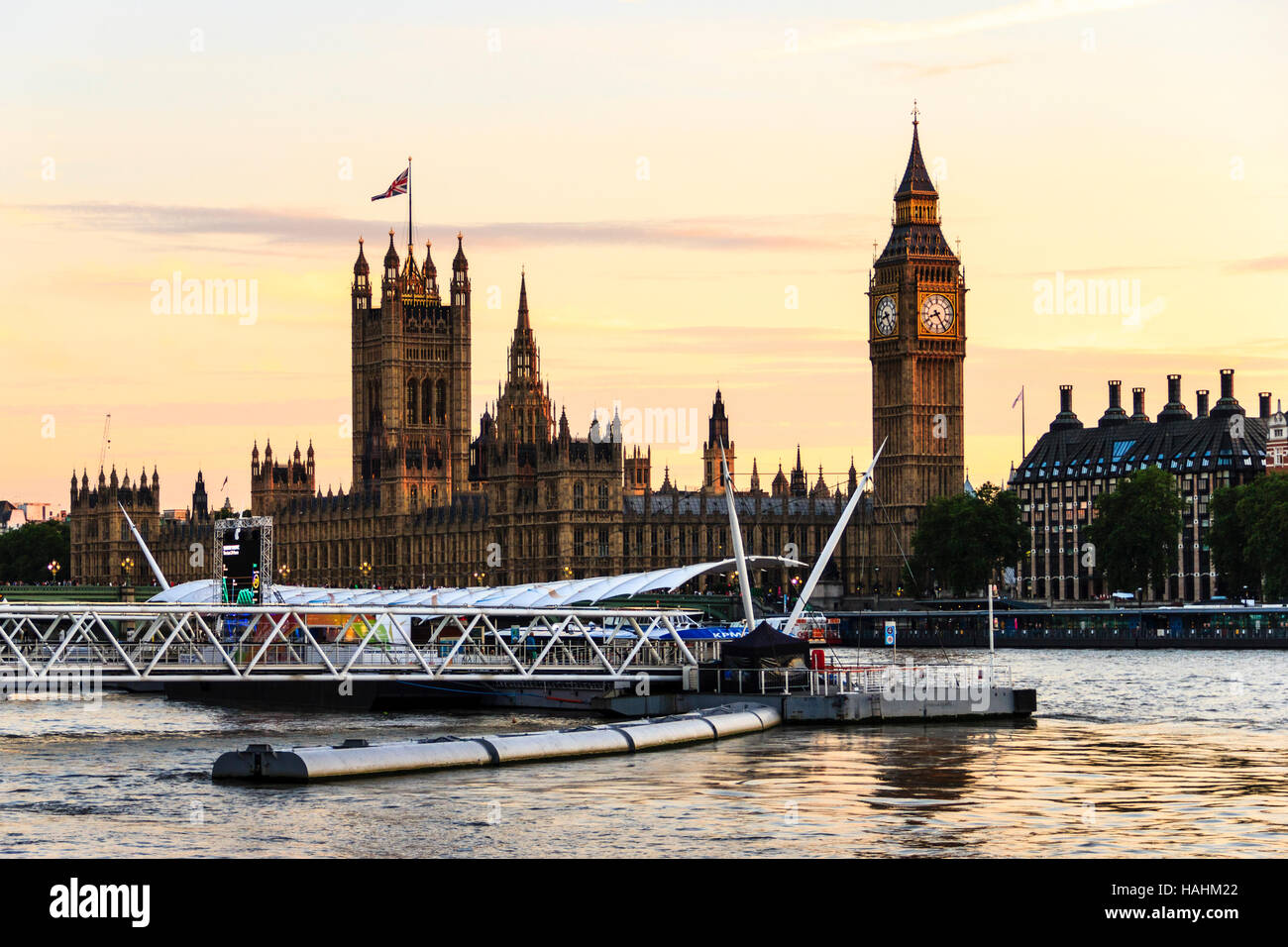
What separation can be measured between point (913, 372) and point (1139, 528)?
29.0m

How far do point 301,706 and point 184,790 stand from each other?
1236 inches

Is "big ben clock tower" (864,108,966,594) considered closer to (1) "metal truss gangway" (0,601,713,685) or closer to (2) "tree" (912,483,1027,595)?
(2) "tree" (912,483,1027,595)

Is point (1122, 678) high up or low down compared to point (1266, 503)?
down

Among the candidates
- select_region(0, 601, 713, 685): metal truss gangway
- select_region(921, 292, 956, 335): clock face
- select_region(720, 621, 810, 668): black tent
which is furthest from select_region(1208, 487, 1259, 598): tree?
select_region(720, 621, 810, 668): black tent

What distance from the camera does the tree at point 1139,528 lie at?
16100 cm

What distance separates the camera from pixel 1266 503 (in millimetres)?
143000

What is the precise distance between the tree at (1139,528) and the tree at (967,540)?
297 inches

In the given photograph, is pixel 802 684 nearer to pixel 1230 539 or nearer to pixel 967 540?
pixel 1230 539

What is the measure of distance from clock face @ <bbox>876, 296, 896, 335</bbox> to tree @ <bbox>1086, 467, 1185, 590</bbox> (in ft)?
91.0

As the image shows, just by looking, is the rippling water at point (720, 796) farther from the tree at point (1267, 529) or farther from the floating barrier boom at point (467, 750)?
the tree at point (1267, 529)

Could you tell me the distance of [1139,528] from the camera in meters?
162

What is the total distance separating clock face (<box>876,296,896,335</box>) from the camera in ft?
607
